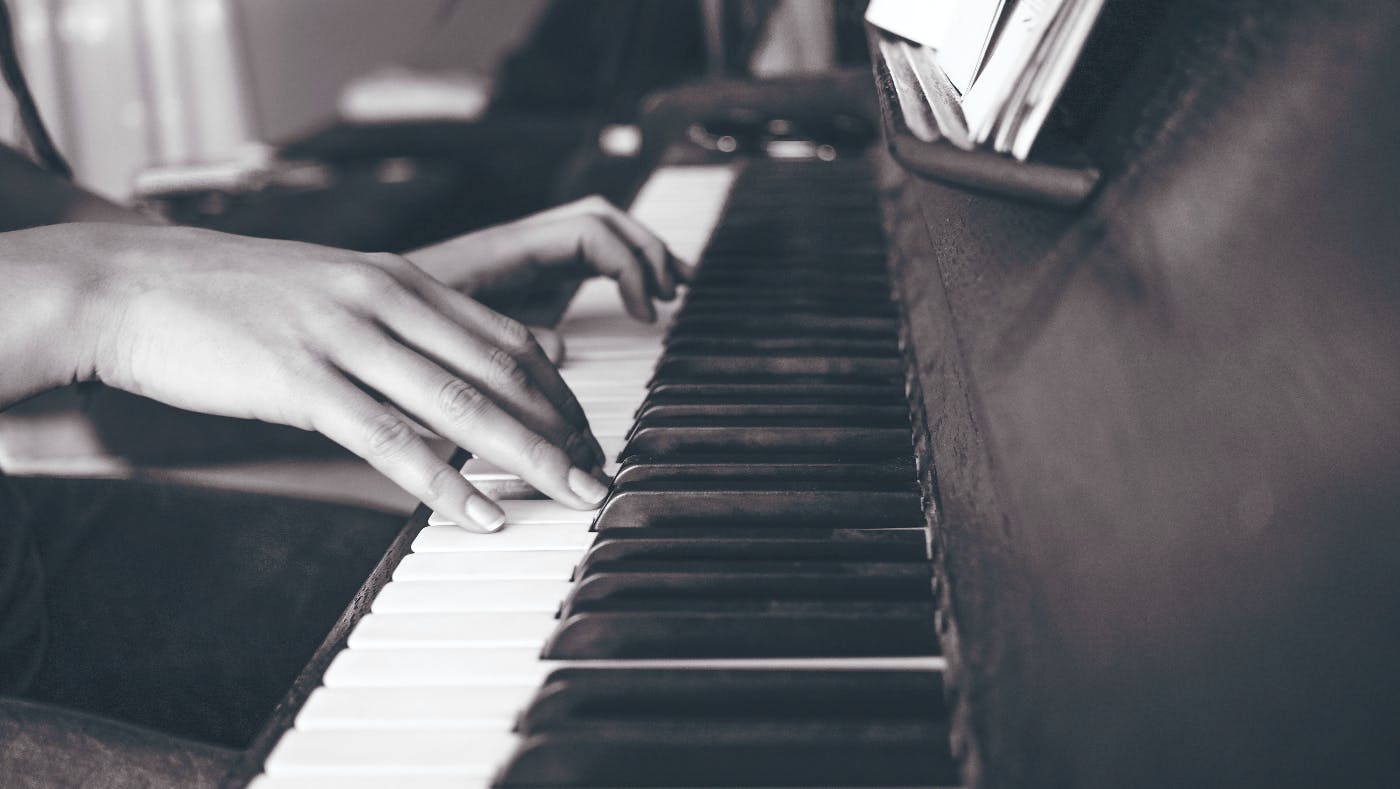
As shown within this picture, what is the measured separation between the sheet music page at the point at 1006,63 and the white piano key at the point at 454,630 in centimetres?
41

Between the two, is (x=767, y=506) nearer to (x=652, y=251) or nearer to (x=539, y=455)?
(x=539, y=455)

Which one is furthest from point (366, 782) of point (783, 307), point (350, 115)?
point (350, 115)

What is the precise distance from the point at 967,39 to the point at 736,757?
2.12 feet

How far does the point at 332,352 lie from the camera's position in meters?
0.71

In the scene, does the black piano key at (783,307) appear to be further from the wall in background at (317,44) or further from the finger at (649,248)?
the wall in background at (317,44)

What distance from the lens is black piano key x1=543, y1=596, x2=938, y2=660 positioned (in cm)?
54

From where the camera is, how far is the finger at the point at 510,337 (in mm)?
745

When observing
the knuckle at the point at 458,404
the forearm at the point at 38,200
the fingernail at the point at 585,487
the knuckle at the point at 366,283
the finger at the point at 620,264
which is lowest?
the forearm at the point at 38,200

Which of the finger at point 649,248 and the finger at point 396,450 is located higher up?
the finger at point 396,450

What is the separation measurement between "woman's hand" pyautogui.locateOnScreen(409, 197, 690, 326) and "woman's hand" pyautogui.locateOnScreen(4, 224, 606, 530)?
14.2 inches

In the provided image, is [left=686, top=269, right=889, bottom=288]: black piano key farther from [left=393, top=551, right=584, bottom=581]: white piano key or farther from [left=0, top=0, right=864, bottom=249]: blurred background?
[left=0, top=0, right=864, bottom=249]: blurred background

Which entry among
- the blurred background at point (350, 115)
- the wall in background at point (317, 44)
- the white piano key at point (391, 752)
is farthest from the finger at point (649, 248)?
the wall in background at point (317, 44)

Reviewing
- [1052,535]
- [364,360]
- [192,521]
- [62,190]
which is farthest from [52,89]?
[1052,535]

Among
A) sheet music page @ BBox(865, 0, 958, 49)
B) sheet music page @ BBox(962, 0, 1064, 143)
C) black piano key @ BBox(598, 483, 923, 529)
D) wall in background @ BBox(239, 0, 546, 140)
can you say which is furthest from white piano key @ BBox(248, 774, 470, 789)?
wall in background @ BBox(239, 0, 546, 140)
